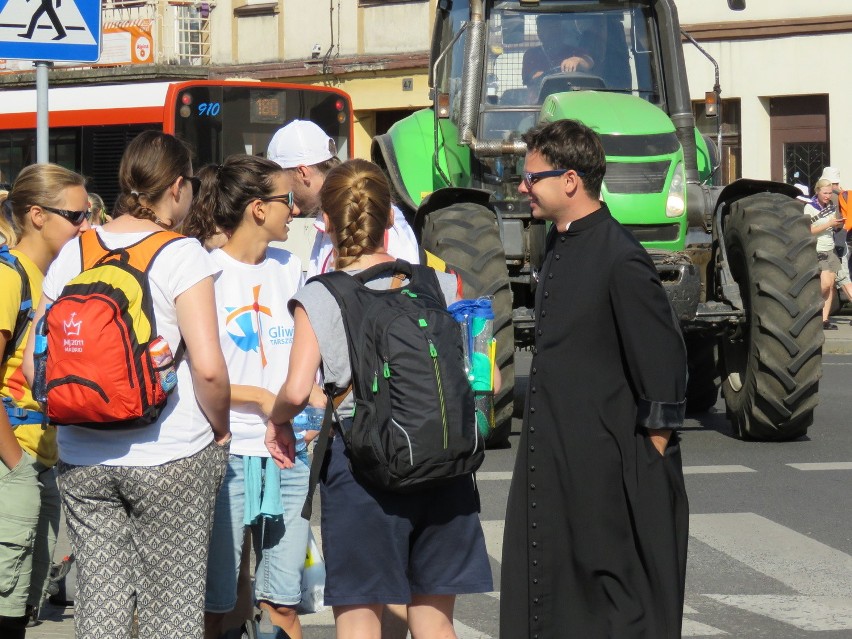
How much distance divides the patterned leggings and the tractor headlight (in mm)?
6436

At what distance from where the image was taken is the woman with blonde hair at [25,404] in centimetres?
509

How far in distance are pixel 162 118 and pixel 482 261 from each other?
11.0m

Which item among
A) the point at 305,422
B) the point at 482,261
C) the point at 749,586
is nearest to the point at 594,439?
the point at 305,422

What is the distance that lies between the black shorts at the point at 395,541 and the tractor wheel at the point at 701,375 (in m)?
7.54

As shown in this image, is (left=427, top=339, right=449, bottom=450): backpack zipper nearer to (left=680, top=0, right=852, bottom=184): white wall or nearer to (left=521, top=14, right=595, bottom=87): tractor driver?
(left=521, top=14, right=595, bottom=87): tractor driver

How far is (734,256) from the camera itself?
10523 mm

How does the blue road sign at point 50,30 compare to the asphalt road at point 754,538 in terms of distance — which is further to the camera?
the blue road sign at point 50,30

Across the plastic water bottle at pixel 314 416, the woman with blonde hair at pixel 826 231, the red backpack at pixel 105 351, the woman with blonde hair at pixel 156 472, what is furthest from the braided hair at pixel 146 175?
the woman with blonde hair at pixel 826 231

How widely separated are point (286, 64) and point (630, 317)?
2741 cm

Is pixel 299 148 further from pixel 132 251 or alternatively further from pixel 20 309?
pixel 132 251

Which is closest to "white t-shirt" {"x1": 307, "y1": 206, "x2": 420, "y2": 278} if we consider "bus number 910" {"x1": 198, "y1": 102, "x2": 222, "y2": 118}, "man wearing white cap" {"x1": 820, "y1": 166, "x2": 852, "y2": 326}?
"man wearing white cap" {"x1": 820, "y1": 166, "x2": 852, "y2": 326}

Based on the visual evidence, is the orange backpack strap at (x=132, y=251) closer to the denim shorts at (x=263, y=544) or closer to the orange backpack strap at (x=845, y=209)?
the denim shorts at (x=263, y=544)

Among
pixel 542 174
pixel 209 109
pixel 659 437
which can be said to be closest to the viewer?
pixel 659 437

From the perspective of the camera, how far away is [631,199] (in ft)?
33.4
